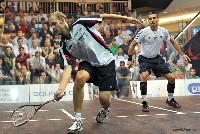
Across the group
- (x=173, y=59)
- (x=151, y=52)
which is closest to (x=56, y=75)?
(x=173, y=59)

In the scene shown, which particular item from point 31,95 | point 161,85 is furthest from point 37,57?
point 161,85

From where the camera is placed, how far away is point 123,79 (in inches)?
436

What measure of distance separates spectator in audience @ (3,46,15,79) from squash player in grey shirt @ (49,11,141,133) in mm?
6450

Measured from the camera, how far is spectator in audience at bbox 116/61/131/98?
1102 centimetres

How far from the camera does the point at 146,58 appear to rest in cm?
668

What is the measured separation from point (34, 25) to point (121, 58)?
3.02 meters

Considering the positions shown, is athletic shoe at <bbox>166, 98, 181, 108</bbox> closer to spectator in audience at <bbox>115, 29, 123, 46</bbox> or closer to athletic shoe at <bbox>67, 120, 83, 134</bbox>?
athletic shoe at <bbox>67, 120, 83, 134</bbox>

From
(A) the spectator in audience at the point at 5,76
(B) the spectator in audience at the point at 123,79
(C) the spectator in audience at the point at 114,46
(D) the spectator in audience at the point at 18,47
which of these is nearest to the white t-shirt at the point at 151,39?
(B) the spectator in audience at the point at 123,79

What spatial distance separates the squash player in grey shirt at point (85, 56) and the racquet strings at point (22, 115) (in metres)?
0.45

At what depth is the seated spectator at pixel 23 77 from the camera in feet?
34.8

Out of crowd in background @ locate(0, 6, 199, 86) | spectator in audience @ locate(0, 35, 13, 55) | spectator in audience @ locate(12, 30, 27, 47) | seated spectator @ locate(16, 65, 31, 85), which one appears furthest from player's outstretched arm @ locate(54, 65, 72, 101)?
spectator in audience @ locate(12, 30, 27, 47)

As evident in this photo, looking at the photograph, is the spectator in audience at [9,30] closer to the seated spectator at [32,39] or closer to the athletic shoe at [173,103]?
the seated spectator at [32,39]

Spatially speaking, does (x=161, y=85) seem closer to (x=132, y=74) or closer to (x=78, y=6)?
(x=132, y=74)

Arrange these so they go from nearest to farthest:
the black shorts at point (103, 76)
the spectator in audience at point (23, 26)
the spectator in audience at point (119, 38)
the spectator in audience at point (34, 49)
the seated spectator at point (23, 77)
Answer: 1. the black shorts at point (103, 76)
2. the seated spectator at point (23, 77)
3. the spectator in audience at point (34, 49)
4. the spectator in audience at point (23, 26)
5. the spectator in audience at point (119, 38)
